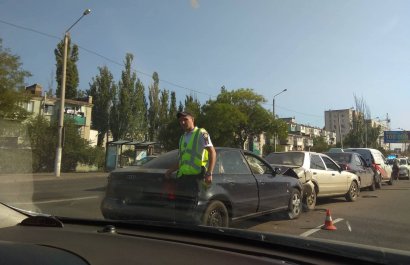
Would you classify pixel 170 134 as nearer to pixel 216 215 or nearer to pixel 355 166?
pixel 355 166

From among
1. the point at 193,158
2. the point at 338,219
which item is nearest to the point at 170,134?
the point at 338,219

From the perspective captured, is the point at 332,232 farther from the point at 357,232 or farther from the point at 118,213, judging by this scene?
the point at 118,213

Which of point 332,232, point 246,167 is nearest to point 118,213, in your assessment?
point 246,167

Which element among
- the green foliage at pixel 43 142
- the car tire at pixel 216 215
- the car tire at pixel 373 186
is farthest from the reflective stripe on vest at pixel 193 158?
the green foliage at pixel 43 142

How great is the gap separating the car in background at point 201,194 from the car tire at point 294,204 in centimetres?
88

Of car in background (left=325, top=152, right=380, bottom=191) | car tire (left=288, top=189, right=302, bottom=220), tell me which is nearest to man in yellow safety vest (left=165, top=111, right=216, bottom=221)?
car tire (left=288, top=189, right=302, bottom=220)

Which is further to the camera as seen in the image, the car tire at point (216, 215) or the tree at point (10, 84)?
the tree at point (10, 84)

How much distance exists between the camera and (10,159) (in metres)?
15.8

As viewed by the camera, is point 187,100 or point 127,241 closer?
point 127,241

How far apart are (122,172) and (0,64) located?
22.6m

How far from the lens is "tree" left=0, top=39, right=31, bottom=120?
2656 centimetres

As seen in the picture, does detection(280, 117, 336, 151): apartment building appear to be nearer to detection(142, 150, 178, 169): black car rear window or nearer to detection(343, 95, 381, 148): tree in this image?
detection(343, 95, 381, 148): tree

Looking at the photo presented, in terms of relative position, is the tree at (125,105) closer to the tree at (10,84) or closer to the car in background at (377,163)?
the tree at (10,84)

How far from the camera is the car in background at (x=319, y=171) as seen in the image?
37.5 feet
